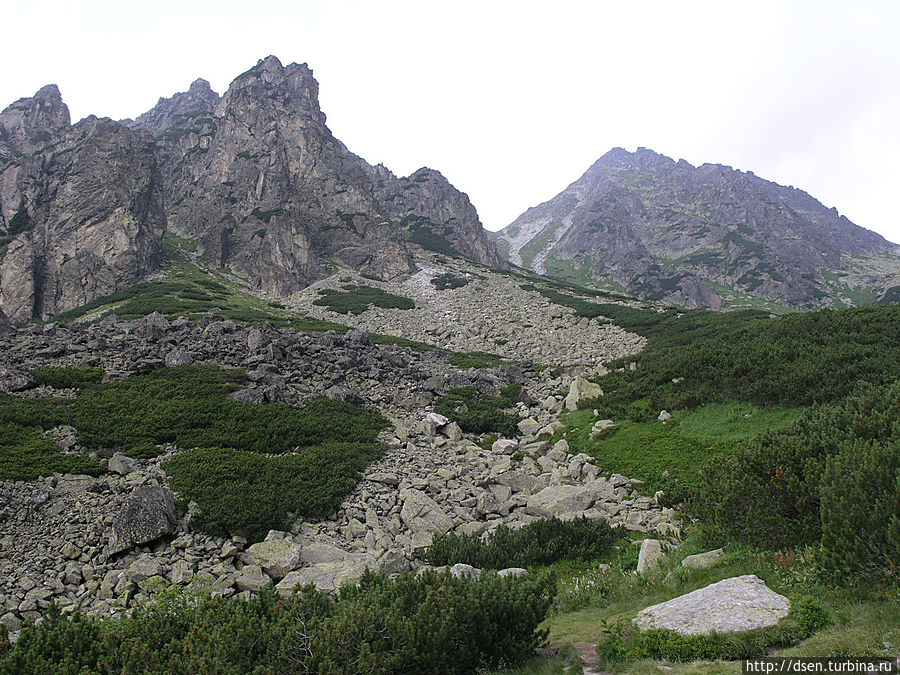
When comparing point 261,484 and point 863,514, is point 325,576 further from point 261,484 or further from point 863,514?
point 863,514

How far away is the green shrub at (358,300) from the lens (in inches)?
2159

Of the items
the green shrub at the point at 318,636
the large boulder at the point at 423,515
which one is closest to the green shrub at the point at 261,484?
the large boulder at the point at 423,515

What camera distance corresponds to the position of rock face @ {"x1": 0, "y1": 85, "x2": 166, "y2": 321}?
56.6 m

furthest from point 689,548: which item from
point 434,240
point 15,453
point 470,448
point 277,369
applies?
point 434,240

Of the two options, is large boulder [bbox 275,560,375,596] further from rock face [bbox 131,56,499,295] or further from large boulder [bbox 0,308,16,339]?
rock face [bbox 131,56,499,295]

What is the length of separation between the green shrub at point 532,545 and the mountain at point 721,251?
115 m

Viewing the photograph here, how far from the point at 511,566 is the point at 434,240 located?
94.2 meters

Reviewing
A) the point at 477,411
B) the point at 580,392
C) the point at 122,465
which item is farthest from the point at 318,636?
the point at 580,392

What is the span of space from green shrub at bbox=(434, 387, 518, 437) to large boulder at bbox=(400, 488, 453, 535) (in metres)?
6.45

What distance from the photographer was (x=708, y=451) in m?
13.1

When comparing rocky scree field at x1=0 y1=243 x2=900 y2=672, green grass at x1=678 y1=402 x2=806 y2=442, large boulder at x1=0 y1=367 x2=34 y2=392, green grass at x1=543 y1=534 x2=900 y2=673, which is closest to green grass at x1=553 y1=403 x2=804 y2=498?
green grass at x1=678 y1=402 x2=806 y2=442

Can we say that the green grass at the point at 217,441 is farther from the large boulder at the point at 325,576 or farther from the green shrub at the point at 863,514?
the green shrub at the point at 863,514

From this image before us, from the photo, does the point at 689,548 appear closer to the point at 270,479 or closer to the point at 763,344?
the point at 270,479

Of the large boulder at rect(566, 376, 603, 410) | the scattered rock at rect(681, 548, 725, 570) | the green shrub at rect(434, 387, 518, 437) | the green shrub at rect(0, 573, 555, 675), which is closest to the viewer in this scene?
the green shrub at rect(0, 573, 555, 675)
